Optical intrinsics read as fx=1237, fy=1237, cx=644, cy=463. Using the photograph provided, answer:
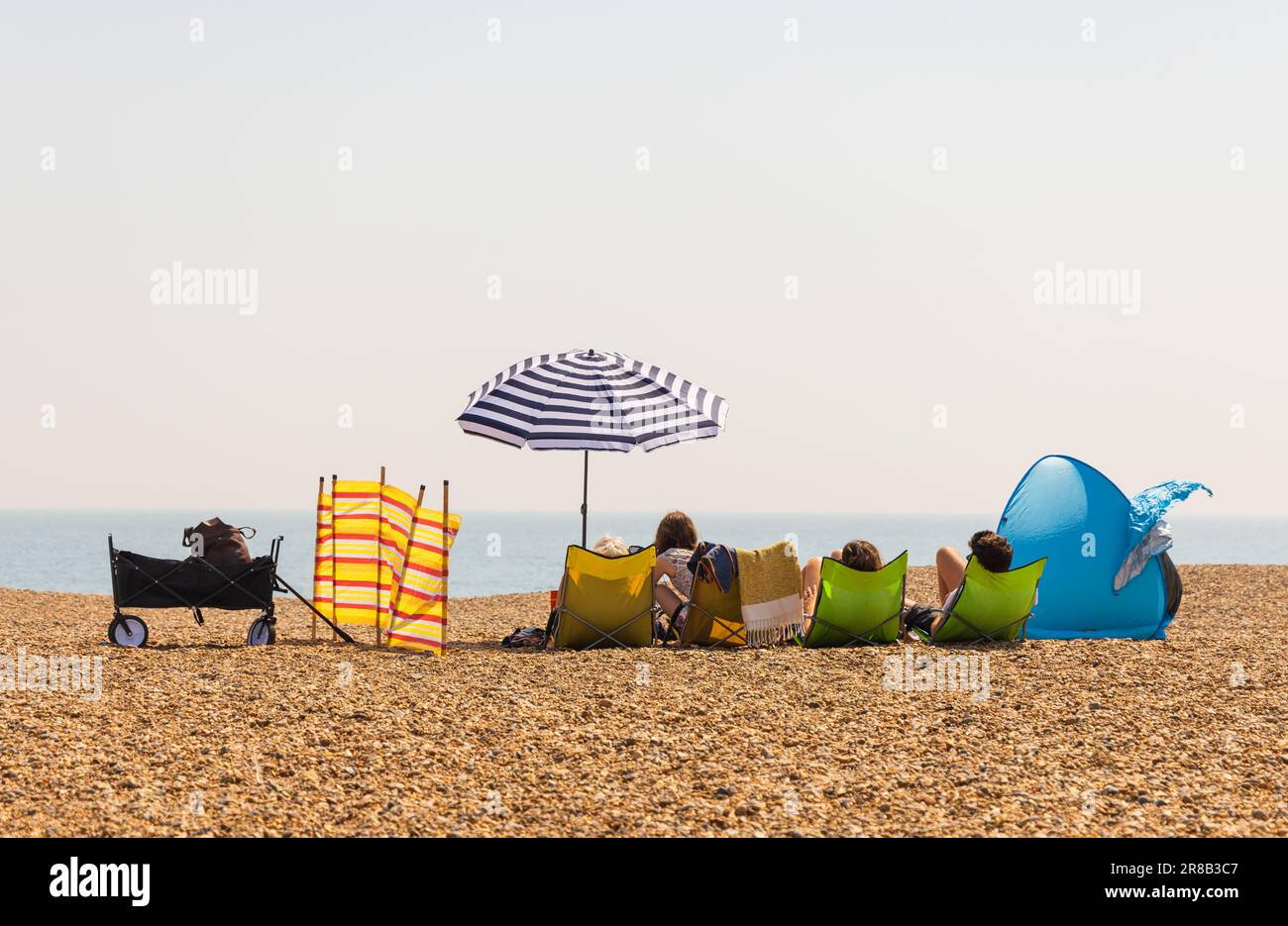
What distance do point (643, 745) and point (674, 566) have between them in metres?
4.04

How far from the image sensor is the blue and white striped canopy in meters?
10.9

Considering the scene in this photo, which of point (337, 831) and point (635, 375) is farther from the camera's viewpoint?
point (635, 375)

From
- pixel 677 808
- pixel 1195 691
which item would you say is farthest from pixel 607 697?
pixel 1195 691

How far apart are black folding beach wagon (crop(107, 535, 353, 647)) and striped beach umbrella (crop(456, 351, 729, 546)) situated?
86.4 inches

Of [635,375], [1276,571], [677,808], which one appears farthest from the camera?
[1276,571]

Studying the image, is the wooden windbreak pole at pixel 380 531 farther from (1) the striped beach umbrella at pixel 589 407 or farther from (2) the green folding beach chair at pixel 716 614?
(2) the green folding beach chair at pixel 716 614

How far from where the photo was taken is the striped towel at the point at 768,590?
1027 centimetres

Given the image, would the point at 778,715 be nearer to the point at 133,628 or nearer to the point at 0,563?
the point at 133,628

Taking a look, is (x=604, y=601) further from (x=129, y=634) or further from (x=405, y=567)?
(x=129, y=634)

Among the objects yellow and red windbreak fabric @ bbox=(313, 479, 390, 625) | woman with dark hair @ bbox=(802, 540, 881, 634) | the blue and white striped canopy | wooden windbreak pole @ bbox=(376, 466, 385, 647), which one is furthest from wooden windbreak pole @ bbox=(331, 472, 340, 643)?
woman with dark hair @ bbox=(802, 540, 881, 634)

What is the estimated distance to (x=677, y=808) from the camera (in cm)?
554

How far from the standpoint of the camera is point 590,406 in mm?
11164

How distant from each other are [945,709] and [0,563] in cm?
6104

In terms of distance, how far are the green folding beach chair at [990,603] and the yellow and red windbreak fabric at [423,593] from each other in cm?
418
